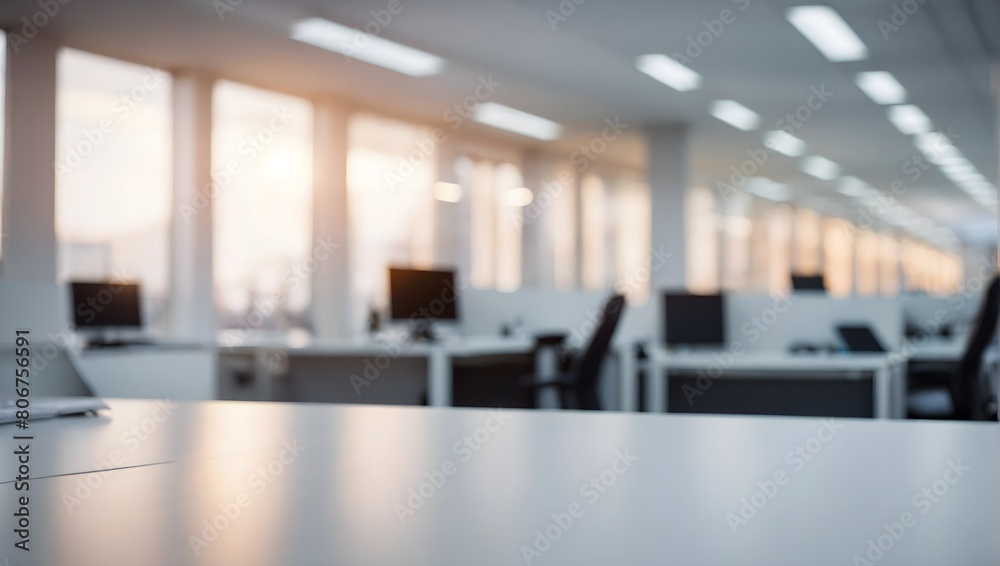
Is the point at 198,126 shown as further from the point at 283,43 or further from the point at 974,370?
the point at 974,370

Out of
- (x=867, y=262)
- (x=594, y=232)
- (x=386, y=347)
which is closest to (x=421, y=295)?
(x=386, y=347)

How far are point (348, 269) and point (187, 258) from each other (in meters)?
1.80

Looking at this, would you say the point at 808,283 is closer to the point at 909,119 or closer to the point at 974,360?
the point at 974,360

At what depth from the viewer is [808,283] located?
7863mm

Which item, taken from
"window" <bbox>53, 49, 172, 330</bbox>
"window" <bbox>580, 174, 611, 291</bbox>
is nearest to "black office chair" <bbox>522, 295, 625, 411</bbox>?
"window" <bbox>53, 49, 172, 330</bbox>

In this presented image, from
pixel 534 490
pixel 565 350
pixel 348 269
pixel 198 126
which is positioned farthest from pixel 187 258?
pixel 534 490

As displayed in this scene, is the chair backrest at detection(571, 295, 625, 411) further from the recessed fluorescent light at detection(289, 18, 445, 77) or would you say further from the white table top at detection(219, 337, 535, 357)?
the recessed fluorescent light at detection(289, 18, 445, 77)

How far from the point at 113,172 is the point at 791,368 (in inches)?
226

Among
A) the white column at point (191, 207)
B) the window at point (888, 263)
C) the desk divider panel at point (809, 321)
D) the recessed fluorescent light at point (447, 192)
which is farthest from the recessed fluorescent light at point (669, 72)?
the window at point (888, 263)

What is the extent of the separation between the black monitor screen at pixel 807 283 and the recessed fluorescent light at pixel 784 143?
4.05 m

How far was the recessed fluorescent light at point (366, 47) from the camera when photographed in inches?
282

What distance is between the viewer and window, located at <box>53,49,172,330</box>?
7273 millimetres

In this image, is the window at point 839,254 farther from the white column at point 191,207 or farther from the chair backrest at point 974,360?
the chair backrest at point 974,360

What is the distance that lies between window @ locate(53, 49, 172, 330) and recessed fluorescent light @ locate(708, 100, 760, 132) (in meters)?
5.80
